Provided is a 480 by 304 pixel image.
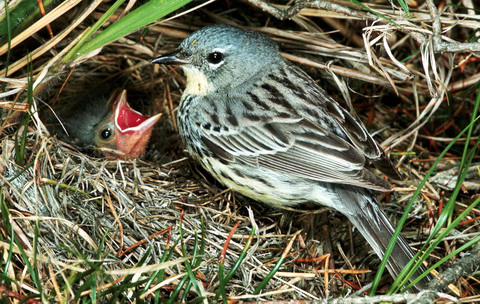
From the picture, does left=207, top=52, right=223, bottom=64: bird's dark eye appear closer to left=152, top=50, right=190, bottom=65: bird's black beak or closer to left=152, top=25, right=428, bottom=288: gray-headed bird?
left=152, top=25, right=428, bottom=288: gray-headed bird

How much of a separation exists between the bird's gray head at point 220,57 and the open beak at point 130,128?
1.72 feet

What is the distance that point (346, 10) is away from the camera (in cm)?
367

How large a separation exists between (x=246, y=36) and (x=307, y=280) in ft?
5.68

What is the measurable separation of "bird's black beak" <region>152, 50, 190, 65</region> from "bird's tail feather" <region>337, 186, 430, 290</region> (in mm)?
1420

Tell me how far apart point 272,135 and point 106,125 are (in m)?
1.59

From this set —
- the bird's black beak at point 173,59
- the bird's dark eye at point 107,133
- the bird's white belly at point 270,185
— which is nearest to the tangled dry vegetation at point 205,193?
the bird's white belly at point 270,185

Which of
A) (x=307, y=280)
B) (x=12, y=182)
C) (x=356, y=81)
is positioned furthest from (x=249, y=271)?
(x=356, y=81)

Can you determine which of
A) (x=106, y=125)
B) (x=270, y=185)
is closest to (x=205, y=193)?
(x=270, y=185)

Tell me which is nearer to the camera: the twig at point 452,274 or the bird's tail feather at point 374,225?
the twig at point 452,274

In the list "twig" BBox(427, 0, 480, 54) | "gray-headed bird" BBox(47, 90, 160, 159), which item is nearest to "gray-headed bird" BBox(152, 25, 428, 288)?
"gray-headed bird" BBox(47, 90, 160, 159)

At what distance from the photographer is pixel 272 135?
3.61 meters

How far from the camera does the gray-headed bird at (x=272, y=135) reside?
346 cm

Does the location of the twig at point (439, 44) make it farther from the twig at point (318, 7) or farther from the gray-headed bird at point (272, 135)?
the gray-headed bird at point (272, 135)

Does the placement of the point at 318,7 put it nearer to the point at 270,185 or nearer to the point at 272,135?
the point at 272,135
